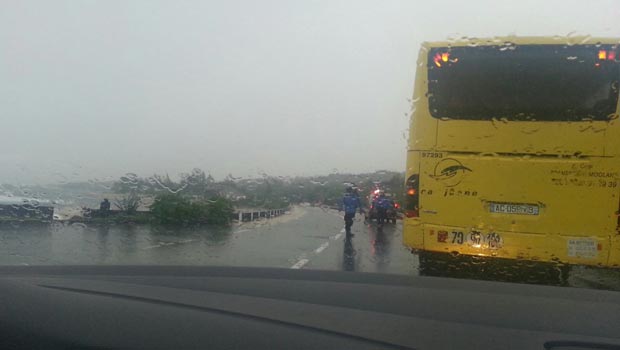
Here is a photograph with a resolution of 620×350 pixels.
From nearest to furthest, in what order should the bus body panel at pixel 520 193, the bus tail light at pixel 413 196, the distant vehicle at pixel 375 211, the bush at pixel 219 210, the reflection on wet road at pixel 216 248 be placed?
the bus body panel at pixel 520 193 < the bus tail light at pixel 413 196 < the reflection on wet road at pixel 216 248 < the bush at pixel 219 210 < the distant vehicle at pixel 375 211

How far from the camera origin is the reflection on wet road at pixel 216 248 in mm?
8008

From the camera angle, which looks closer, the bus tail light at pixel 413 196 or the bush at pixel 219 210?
the bus tail light at pixel 413 196

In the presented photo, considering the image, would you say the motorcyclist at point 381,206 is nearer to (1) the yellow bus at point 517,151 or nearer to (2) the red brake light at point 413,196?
(2) the red brake light at point 413,196

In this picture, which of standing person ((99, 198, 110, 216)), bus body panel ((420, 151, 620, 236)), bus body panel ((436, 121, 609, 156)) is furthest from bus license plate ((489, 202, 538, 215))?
standing person ((99, 198, 110, 216))

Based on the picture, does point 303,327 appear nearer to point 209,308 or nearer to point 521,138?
point 209,308

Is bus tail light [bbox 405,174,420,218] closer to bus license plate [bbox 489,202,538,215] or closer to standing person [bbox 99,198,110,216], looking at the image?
bus license plate [bbox 489,202,538,215]

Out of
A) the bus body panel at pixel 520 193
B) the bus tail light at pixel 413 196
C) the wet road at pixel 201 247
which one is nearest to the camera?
the bus body panel at pixel 520 193

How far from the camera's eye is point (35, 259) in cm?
745

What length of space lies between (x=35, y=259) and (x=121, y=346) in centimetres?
628

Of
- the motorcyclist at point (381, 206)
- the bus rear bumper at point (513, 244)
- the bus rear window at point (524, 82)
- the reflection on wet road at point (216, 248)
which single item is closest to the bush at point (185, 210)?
the reflection on wet road at point (216, 248)

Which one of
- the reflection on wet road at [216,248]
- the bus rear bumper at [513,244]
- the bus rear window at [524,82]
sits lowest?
the reflection on wet road at [216,248]

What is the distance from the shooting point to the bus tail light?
7.23m

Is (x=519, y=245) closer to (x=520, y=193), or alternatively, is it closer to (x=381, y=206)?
(x=520, y=193)

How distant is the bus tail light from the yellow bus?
0.5 inches
